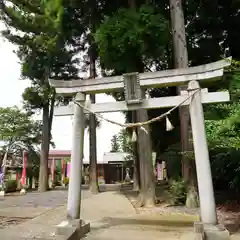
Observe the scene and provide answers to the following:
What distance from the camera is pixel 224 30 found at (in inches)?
486

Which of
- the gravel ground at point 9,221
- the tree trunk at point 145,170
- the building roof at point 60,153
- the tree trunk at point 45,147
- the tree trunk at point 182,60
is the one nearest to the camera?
the gravel ground at point 9,221

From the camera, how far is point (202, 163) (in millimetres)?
5352

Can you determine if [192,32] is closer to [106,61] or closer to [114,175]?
[106,61]

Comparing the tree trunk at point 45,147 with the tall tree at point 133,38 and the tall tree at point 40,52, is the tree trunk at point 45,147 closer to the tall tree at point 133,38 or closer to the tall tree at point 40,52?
the tall tree at point 40,52

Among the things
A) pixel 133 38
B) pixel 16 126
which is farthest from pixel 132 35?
pixel 16 126

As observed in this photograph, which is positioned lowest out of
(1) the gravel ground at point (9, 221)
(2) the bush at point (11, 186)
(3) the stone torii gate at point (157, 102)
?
(1) the gravel ground at point (9, 221)

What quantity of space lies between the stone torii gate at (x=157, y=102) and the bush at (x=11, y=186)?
12.4 metres

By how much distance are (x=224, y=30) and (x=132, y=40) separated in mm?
5585

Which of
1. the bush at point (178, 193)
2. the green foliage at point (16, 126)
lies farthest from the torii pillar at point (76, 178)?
the green foliage at point (16, 126)

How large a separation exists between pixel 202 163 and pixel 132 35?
4.89 m

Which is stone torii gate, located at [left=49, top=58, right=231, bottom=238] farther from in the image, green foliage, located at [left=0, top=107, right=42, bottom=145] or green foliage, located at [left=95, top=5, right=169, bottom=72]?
green foliage, located at [left=0, top=107, right=42, bottom=145]

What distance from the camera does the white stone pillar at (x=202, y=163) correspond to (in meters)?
5.24

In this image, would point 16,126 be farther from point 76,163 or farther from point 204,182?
point 204,182

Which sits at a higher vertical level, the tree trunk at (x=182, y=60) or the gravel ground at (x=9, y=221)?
the tree trunk at (x=182, y=60)
